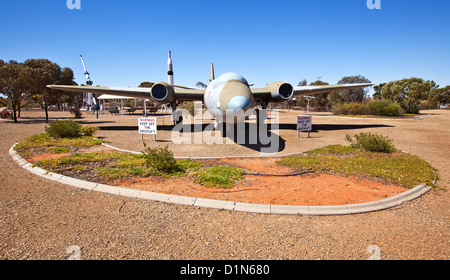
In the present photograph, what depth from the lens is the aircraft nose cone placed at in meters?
8.29

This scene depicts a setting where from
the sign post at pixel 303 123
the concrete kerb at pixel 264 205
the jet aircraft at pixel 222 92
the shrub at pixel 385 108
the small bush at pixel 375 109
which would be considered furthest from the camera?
the small bush at pixel 375 109

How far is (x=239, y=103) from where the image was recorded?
838 cm

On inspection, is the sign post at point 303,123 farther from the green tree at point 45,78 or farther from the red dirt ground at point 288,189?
the green tree at point 45,78

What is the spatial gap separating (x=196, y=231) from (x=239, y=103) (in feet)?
18.4

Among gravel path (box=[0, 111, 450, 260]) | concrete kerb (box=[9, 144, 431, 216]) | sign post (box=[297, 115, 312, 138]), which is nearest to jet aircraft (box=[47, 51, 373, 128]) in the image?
sign post (box=[297, 115, 312, 138])

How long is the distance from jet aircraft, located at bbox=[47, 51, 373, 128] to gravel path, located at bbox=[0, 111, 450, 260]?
5101mm

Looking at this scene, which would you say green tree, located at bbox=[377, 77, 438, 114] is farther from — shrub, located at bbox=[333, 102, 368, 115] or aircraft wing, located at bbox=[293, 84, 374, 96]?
aircraft wing, located at bbox=[293, 84, 374, 96]

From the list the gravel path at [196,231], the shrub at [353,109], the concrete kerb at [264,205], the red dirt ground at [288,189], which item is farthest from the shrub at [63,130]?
the shrub at [353,109]

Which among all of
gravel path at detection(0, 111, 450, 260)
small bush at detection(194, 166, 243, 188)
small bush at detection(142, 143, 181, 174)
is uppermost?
small bush at detection(142, 143, 181, 174)

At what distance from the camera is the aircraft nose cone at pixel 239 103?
8285mm

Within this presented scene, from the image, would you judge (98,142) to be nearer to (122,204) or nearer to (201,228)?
(122,204)
